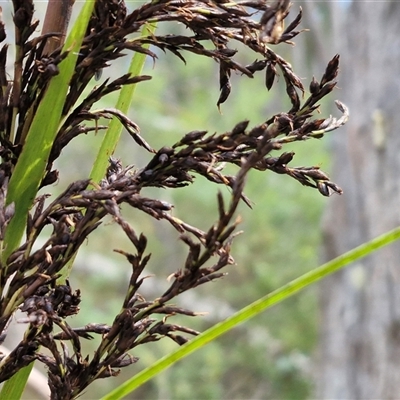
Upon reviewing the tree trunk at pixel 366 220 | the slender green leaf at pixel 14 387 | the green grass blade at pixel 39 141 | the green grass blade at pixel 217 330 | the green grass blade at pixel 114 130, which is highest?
the tree trunk at pixel 366 220

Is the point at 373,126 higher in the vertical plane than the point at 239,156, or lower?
higher

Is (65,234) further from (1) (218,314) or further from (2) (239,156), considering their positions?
(1) (218,314)

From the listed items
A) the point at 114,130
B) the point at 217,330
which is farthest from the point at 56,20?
the point at 217,330

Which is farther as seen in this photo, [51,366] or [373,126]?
[373,126]

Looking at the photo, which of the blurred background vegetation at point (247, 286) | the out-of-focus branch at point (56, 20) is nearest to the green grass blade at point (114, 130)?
the out-of-focus branch at point (56, 20)

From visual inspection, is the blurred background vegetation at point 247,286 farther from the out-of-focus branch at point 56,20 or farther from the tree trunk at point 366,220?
the out-of-focus branch at point 56,20

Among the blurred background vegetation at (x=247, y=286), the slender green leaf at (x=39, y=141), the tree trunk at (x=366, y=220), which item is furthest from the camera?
the blurred background vegetation at (x=247, y=286)

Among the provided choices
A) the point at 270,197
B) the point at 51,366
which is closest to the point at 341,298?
the point at 270,197

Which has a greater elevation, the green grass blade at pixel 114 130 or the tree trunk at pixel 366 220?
the tree trunk at pixel 366 220
